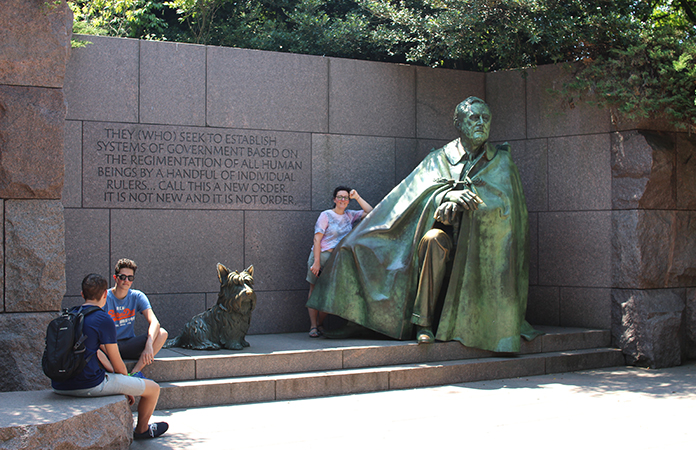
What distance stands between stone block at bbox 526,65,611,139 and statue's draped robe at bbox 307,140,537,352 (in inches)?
56.1

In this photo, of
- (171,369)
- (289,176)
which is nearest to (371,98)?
(289,176)

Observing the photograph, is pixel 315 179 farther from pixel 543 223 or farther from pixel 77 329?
pixel 77 329

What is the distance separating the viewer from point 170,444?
514 centimetres

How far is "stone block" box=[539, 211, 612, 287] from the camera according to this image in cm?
897

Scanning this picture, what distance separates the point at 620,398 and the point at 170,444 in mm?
4096

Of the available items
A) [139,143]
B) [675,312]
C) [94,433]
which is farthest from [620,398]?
[139,143]

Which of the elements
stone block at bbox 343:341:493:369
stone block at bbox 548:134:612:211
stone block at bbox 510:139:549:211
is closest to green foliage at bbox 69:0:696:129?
stone block at bbox 548:134:612:211

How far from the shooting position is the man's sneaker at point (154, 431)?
206 inches

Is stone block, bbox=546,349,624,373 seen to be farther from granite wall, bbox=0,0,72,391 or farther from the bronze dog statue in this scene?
granite wall, bbox=0,0,72,391

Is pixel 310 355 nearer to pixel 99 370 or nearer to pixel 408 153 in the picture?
pixel 99 370

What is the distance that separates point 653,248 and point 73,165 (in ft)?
21.7

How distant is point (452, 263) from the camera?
8.05 meters

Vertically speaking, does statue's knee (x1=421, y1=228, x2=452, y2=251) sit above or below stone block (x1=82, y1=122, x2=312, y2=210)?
below

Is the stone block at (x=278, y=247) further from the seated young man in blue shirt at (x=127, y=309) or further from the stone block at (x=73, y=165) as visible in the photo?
the seated young man in blue shirt at (x=127, y=309)
